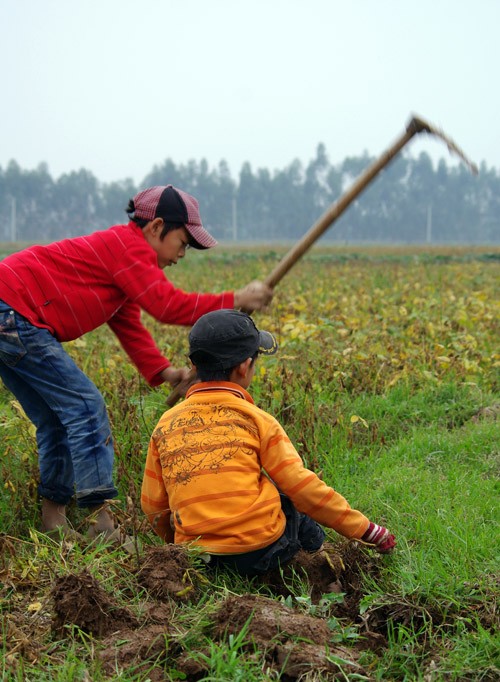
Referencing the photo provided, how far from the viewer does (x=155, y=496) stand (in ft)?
9.55

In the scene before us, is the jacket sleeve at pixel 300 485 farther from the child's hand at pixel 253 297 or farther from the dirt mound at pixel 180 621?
the child's hand at pixel 253 297

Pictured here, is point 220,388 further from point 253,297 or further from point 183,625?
point 183,625

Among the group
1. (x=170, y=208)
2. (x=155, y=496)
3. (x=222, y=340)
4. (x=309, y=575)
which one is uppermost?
(x=170, y=208)

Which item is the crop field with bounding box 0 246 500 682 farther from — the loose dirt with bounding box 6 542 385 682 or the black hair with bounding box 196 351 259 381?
the black hair with bounding box 196 351 259 381

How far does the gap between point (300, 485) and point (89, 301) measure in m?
1.38

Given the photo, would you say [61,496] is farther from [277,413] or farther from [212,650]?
[212,650]

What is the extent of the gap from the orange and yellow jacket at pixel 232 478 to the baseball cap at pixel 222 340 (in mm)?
104

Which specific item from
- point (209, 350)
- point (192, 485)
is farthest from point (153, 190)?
point (192, 485)

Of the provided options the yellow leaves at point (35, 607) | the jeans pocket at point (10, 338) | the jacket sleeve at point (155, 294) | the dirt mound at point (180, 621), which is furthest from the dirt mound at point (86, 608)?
the jacket sleeve at point (155, 294)

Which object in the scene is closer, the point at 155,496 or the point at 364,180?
the point at 155,496

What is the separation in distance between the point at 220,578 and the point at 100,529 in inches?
33.8

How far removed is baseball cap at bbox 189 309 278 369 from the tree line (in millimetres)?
90782

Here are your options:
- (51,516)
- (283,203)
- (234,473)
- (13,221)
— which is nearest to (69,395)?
(51,516)

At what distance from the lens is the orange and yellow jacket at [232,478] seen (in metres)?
2.63
